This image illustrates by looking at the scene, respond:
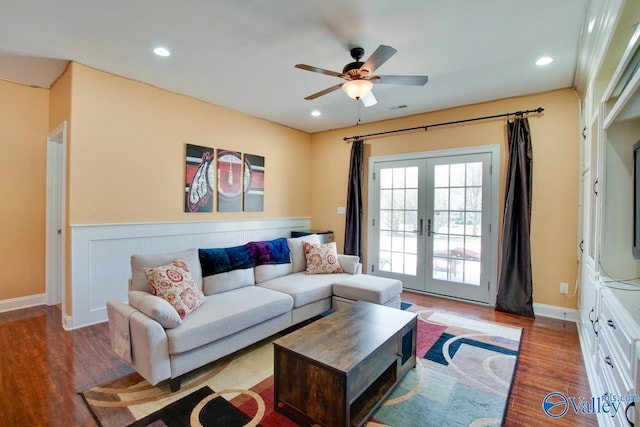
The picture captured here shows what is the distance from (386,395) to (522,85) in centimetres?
359

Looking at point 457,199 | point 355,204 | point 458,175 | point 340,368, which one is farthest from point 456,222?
point 340,368

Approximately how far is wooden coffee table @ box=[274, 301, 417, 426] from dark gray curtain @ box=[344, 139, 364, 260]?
112 inches

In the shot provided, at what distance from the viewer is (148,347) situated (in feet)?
6.57

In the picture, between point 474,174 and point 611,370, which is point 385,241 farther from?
point 611,370

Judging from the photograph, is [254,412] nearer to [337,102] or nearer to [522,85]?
[337,102]

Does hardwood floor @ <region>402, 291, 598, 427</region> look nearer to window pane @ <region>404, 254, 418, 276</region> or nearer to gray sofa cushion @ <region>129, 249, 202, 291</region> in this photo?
window pane @ <region>404, 254, 418, 276</region>

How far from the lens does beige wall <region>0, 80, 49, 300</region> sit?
11.9ft

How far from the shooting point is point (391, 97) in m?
3.99

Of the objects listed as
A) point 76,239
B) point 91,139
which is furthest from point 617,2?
point 76,239

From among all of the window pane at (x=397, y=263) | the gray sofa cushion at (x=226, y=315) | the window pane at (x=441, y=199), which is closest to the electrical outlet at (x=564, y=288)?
the window pane at (x=441, y=199)

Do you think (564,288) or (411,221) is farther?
(411,221)

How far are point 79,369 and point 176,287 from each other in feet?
3.28

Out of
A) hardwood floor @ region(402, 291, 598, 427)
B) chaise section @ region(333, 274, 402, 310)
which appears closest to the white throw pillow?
chaise section @ region(333, 274, 402, 310)

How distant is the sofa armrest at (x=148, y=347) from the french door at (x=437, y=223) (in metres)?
3.63
